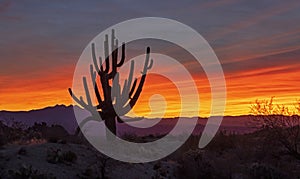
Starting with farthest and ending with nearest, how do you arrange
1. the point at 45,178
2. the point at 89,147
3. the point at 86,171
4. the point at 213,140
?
the point at 213,140
the point at 89,147
the point at 86,171
the point at 45,178

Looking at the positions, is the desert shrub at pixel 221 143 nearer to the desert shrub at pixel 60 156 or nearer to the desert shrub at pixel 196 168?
the desert shrub at pixel 196 168

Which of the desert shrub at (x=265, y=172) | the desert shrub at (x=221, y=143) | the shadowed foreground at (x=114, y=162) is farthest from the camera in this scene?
the desert shrub at (x=221, y=143)

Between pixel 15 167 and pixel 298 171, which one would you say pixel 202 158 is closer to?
pixel 298 171

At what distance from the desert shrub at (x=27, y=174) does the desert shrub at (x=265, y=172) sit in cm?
1030

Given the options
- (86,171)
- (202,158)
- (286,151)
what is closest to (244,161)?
(286,151)

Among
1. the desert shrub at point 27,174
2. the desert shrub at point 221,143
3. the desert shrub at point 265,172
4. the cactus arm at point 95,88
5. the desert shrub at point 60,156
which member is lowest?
the desert shrub at point 265,172

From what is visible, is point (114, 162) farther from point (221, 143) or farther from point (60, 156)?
point (221, 143)

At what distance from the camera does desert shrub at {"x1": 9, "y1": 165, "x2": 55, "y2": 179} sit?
18656 mm

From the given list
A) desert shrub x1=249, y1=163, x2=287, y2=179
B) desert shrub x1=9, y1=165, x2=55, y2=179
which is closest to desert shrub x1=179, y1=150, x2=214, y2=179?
desert shrub x1=249, y1=163, x2=287, y2=179

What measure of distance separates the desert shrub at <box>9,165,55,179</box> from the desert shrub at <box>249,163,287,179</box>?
10299 millimetres

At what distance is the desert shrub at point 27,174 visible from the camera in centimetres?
1866

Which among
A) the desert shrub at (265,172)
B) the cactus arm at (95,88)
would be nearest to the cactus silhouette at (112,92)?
the cactus arm at (95,88)

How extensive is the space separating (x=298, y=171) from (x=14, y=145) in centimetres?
1376

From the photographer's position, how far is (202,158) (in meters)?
26.7
